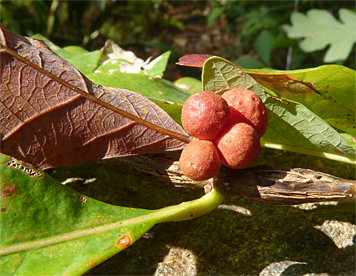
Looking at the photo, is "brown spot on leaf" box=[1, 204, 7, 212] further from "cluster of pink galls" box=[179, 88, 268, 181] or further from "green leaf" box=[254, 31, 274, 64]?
"green leaf" box=[254, 31, 274, 64]

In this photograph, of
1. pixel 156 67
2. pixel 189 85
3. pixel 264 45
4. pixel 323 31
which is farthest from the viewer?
pixel 264 45

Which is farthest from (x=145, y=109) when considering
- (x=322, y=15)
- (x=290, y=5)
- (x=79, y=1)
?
(x=79, y=1)

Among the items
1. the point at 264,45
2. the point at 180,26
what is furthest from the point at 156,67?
the point at 180,26

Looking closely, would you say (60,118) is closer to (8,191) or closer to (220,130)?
(8,191)

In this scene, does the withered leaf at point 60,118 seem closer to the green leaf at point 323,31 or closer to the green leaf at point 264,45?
the green leaf at point 323,31

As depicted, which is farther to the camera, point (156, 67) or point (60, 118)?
point (156, 67)

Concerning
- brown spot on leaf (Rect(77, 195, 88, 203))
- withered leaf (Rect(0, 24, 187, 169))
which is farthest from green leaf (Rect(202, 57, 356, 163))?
brown spot on leaf (Rect(77, 195, 88, 203))
